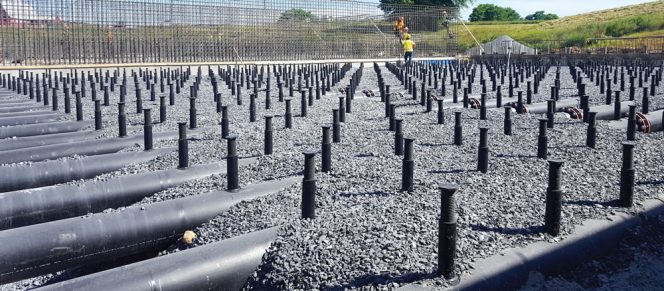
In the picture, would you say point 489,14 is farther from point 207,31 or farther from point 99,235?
point 99,235

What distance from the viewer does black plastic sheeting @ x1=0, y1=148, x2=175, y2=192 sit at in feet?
21.2

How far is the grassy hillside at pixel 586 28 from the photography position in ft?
178

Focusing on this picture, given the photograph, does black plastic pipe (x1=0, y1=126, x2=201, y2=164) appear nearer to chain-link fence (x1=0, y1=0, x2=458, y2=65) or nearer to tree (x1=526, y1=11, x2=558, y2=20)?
chain-link fence (x1=0, y1=0, x2=458, y2=65)

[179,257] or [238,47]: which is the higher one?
[238,47]

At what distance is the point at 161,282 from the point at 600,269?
125 inches

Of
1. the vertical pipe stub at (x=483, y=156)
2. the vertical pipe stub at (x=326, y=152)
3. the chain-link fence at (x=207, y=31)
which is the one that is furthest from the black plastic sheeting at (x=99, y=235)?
the chain-link fence at (x=207, y=31)

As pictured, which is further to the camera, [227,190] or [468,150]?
[468,150]

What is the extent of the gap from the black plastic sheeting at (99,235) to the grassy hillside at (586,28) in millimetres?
46357

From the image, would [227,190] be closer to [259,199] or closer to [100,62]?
[259,199]

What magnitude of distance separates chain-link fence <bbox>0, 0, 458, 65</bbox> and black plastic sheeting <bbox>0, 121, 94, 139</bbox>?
628 inches

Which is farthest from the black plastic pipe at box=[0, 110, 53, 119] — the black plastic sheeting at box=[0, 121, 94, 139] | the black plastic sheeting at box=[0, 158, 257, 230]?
the black plastic sheeting at box=[0, 158, 257, 230]

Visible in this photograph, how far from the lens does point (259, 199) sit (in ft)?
18.9

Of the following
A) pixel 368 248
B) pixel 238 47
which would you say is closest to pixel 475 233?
pixel 368 248

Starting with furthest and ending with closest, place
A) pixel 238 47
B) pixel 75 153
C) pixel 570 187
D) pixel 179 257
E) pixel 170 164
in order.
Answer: pixel 238 47, pixel 75 153, pixel 170 164, pixel 570 187, pixel 179 257
